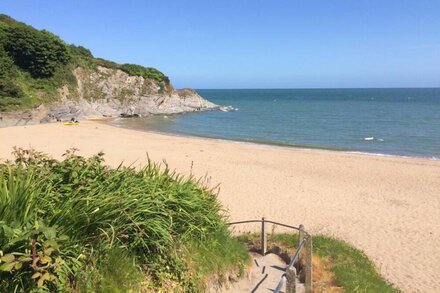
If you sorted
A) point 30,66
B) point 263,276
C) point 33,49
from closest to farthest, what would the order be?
point 263,276, point 33,49, point 30,66

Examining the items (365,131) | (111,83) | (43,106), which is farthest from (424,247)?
(111,83)

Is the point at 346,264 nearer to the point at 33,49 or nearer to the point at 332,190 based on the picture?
the point at 332,190

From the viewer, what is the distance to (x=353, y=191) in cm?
1684

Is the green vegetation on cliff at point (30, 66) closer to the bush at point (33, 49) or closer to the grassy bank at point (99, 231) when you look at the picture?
the bush at point (33, 49)

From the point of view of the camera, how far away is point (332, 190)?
16.9m

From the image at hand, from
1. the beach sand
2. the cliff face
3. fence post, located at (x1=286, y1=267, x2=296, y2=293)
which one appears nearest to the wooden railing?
fence post, located at (x1=286, y1=267, x2=296, y2=293)

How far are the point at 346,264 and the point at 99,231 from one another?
5.22m

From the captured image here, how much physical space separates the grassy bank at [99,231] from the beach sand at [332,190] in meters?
1.79

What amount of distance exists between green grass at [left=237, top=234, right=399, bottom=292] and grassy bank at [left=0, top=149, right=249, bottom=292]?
2223mm

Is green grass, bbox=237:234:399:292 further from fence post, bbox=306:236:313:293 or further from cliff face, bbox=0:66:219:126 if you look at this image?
cliff face, bbox=0:66:219:126

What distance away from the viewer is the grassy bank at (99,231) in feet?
10.5

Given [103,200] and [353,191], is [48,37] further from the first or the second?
[103,200]

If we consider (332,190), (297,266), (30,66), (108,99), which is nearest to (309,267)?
(297,266)

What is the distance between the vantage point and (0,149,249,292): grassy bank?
320cm
